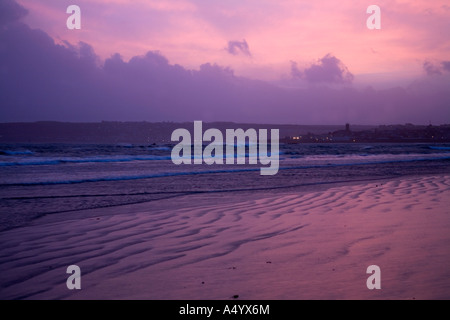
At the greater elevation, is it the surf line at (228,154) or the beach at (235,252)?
the surf line at (228,154)

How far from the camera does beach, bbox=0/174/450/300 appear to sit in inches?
141

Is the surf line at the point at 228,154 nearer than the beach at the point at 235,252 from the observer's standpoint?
No

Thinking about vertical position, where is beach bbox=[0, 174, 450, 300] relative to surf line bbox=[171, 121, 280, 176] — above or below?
below

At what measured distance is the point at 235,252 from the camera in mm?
4766

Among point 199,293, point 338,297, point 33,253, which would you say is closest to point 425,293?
point 338,297

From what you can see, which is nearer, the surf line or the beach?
the beach

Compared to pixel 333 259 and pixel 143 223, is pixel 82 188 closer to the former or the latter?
pixel 143 223

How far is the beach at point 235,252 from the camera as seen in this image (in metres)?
3.57

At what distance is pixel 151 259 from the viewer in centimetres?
453

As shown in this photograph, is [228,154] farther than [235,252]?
Yes

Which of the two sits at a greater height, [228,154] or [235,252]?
[228,154]
